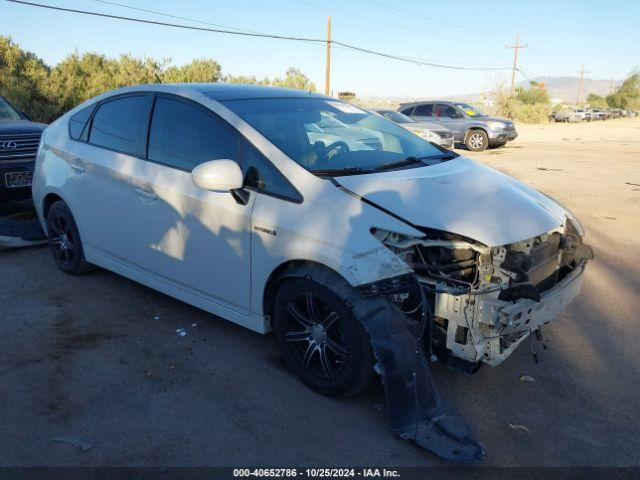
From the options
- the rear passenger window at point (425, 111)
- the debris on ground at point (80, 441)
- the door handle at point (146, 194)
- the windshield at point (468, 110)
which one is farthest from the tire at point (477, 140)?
the debris on ground at point (80, 441)

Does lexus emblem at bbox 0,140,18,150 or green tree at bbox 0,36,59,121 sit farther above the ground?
green tree at bbox 0,36,59,121

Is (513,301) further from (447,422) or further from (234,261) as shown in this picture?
(234,261)

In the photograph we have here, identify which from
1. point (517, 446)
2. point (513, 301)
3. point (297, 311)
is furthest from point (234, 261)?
point (517, 446)

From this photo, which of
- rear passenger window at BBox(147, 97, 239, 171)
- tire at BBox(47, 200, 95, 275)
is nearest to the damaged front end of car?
rear passenger window at BBox(147, 97, 239, 171)

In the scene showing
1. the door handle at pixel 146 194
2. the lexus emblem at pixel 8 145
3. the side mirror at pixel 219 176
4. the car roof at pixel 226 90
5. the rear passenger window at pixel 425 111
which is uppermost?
the car roof at pixel 226 90

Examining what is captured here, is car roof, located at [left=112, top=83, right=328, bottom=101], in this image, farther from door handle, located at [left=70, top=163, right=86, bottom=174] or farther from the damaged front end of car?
the damaged front end of car

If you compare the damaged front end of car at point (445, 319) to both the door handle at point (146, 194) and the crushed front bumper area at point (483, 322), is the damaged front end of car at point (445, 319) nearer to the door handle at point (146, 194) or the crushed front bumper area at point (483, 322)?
the crushed front bumper area at point (483, 322)

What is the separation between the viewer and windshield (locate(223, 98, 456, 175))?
3.63 m

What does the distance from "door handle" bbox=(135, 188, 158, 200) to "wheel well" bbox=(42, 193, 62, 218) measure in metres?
1.50

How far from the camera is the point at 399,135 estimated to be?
4523mm

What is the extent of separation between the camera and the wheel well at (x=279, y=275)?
3193 millimetres

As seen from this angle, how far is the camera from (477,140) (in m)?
19.7

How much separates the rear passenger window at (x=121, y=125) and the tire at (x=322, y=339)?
1.86 metres

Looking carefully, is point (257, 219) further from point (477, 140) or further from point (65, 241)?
point (477, 140)
